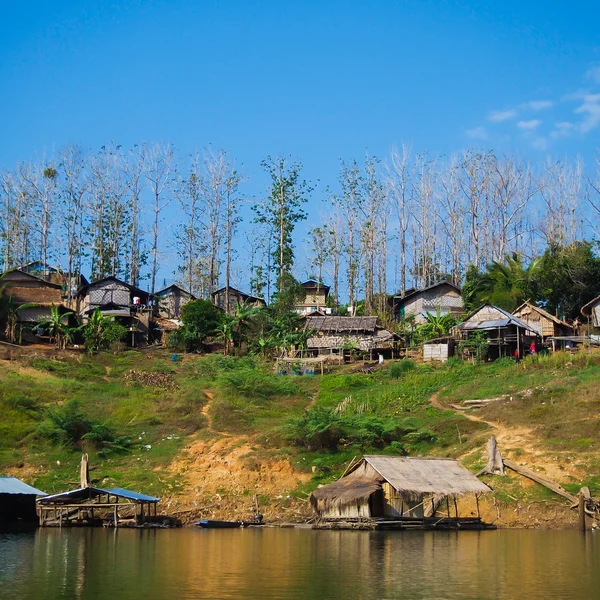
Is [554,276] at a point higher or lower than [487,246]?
lower

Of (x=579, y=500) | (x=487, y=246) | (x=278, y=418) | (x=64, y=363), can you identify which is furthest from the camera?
(x=487, y=246)

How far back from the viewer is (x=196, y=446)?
35.8m

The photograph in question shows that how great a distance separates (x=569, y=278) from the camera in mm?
52469

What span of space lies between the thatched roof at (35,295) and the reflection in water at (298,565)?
2633 cm

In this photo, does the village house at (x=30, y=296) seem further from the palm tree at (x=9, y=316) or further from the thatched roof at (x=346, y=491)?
the thatched roof at (x=346, y=491)

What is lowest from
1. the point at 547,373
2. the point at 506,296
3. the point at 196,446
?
the point at 196,446

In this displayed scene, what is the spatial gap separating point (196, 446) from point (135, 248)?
32449mm

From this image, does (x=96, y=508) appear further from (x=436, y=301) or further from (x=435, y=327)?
(x=436, y=301)

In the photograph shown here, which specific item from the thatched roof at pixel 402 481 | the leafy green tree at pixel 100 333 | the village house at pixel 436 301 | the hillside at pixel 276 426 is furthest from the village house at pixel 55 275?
the thatched roof at pixel 402 481

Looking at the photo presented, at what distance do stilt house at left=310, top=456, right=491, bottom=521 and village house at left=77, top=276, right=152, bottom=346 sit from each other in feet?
88.3

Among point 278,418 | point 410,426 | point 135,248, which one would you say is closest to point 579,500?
point 410,426

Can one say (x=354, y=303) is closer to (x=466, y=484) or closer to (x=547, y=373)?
(x=547, y=373)

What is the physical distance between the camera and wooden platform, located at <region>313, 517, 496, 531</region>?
95.2 feet

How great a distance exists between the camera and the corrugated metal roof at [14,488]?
2888 centimetres
